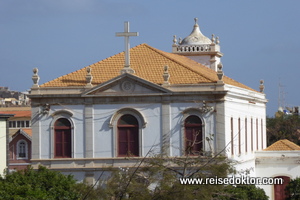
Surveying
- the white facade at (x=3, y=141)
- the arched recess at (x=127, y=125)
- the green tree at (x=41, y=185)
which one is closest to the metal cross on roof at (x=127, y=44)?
the arched recess at (x=127, y=125)

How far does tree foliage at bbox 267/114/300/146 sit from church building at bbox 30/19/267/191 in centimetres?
4324

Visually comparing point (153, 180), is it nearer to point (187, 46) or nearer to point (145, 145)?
point (145, 145)

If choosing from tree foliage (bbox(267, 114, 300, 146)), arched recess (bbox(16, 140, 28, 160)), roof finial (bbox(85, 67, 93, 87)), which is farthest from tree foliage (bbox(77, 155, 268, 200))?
tree foliage (bbox(267, 114, 300, 146))

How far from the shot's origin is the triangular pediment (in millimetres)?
57625

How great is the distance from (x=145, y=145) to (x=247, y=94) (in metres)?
11.2

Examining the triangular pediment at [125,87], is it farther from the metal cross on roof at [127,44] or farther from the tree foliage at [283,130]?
the tree foliage at [283,130]

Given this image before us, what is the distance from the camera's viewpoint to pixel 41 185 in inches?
1897

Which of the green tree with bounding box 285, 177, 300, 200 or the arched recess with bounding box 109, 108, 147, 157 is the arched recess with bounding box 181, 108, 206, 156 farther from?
the green tree with bounding box 285, 177, 300, 200

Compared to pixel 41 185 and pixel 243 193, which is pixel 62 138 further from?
pixel 243 193

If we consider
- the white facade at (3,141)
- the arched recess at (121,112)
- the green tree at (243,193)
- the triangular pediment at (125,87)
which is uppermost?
the triangular pediment at (125,87)

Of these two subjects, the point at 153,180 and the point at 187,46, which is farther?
the point at 187,46

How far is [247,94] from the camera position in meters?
67.2

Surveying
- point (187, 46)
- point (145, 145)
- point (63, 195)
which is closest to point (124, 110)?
point (145, 145)

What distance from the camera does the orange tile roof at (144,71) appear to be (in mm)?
58344
